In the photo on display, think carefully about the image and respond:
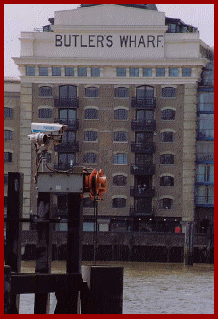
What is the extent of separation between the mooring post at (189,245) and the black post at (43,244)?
55167 mm

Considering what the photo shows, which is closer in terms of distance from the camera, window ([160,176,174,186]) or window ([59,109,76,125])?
window ([160,176,174,186])

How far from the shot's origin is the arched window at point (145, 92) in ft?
292

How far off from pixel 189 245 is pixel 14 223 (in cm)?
5813

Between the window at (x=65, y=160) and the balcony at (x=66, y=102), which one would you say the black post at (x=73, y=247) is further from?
the balcony at (x=66, y=102)

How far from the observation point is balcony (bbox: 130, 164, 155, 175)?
3460 inches

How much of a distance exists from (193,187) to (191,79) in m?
8.38

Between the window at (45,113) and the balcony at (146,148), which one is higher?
the window at (45,113)

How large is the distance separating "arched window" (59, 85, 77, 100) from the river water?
1998 cm

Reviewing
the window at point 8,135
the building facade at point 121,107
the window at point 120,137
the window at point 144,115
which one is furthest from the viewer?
the window at point 8,135

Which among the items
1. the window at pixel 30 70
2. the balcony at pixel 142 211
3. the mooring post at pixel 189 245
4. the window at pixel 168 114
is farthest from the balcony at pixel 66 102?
the mooring post at pixel 189 245

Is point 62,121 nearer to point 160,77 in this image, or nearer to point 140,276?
point 160,77

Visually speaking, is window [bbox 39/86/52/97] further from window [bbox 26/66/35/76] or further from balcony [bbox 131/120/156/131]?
balcony [bbox 131/120/156/131]

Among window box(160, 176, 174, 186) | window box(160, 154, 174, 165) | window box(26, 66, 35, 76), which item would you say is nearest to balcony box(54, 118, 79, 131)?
window box(26, 66, 35, 76)

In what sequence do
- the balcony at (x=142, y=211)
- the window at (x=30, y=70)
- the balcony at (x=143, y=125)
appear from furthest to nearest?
the window at (x=30, y=70)
the balcony at (x=143, y=125)
the balcony at (x=142, y=211)
